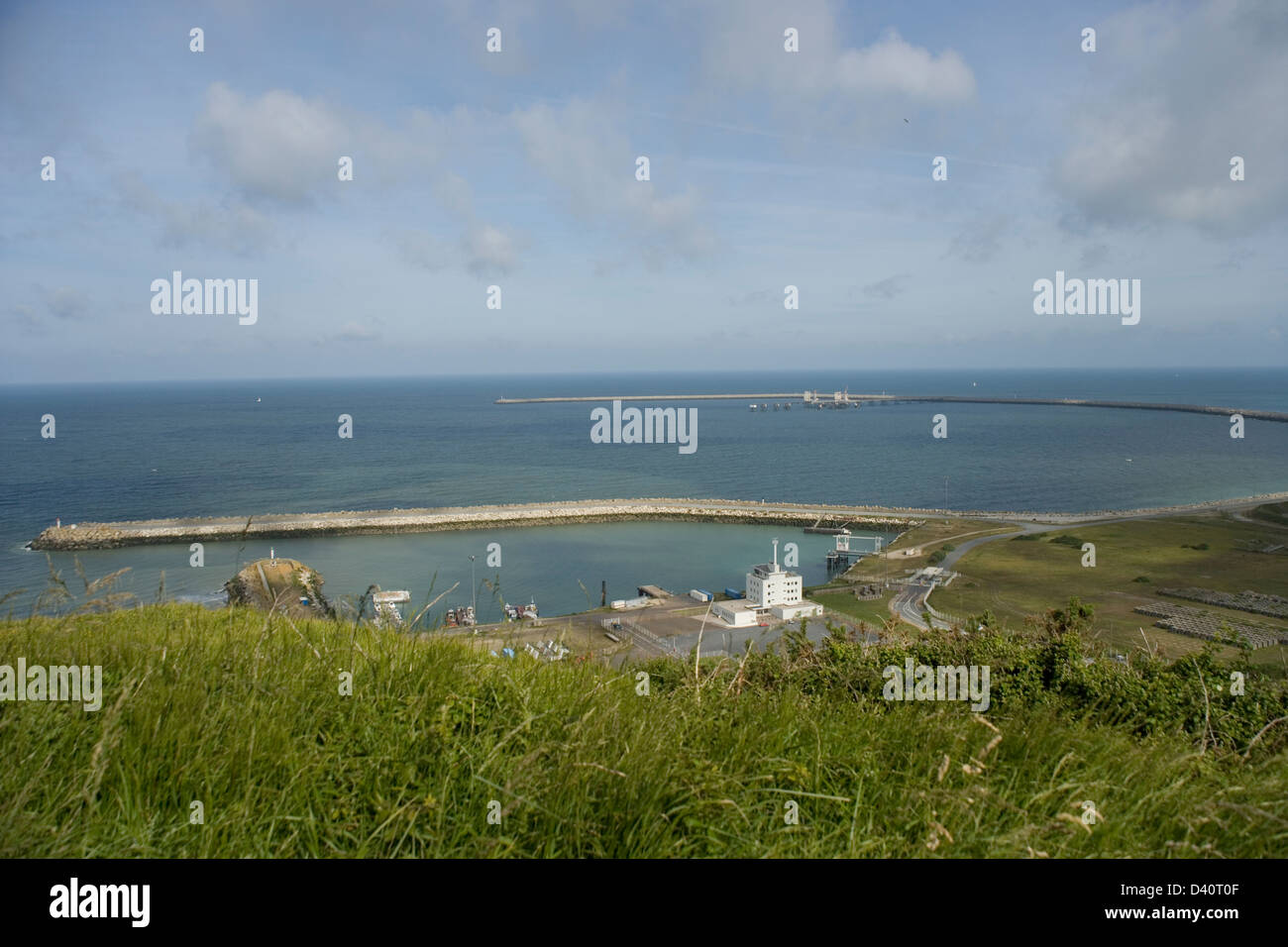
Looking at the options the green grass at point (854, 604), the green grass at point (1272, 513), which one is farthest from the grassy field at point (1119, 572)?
the green grass at point (854, 604)

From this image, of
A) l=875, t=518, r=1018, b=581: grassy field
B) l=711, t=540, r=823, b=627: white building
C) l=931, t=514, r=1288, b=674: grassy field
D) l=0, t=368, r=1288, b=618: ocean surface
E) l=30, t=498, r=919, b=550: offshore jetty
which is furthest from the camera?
l=30, t=498, r=919, b=550: offshore jetty

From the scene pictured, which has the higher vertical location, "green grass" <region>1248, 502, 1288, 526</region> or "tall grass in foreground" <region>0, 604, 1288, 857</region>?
"tall grass in foreground" <region>0, 604, 1288, 857</region>

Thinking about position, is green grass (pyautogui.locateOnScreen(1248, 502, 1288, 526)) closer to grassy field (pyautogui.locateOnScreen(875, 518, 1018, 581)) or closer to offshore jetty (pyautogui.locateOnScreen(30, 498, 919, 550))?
grassy field (pyautogui.locateOnScreen(875, 518, 1018, 581))

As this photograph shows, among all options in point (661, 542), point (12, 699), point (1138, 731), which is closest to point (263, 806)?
point (12, 699)

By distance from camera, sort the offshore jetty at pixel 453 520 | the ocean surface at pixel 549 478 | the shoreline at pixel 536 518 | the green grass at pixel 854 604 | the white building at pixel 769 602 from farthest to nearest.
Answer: the shoreline at pixel 536 518 → the offshore jetty at pixel 453 520 → the ocean surface at pixel 549 478 → the green grass at pixel 854 604 → the white building at pixel 769 602

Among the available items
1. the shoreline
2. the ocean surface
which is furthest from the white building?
the shoreline

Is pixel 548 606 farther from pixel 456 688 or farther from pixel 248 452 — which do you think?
pixel 248 452

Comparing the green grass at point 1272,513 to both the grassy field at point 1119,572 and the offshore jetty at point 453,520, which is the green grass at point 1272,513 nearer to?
the grassy field at point 1119,572
